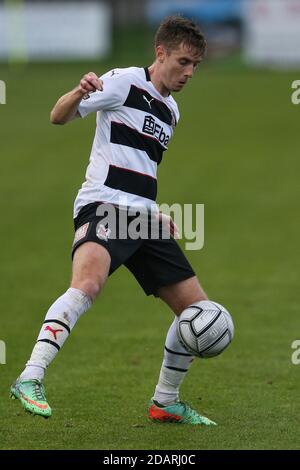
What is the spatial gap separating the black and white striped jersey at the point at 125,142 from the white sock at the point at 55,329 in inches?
27.7

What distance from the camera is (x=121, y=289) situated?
508 inches

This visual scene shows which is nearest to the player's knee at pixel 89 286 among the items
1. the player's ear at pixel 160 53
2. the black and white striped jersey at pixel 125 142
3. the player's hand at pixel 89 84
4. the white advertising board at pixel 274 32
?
the black and white striped jersey at pixel 125 142

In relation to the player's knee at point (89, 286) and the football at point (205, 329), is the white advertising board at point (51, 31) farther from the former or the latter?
the player's knee at point (89, 286)

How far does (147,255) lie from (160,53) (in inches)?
52.1

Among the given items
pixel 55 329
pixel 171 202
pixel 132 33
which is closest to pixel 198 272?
pixel 171 202

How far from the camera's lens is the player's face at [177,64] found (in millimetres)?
7055

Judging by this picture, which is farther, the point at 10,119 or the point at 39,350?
the point at 10,119

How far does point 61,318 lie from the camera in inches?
263

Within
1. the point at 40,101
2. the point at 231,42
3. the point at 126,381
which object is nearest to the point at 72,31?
the point at 231,42

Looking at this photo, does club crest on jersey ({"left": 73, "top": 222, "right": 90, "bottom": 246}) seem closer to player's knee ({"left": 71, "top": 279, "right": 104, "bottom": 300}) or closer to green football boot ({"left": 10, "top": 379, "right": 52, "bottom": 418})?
player's knee ({"left": 71, "top": 279, "right": 104, "bottom": 300})

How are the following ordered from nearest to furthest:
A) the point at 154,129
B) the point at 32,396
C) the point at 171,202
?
the point at 32,396 → the point at 154,129 → the point at 171,202

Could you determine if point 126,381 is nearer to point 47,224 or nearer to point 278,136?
point 47,224

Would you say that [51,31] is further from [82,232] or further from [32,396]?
[32,396]

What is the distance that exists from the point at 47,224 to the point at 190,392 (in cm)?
855
